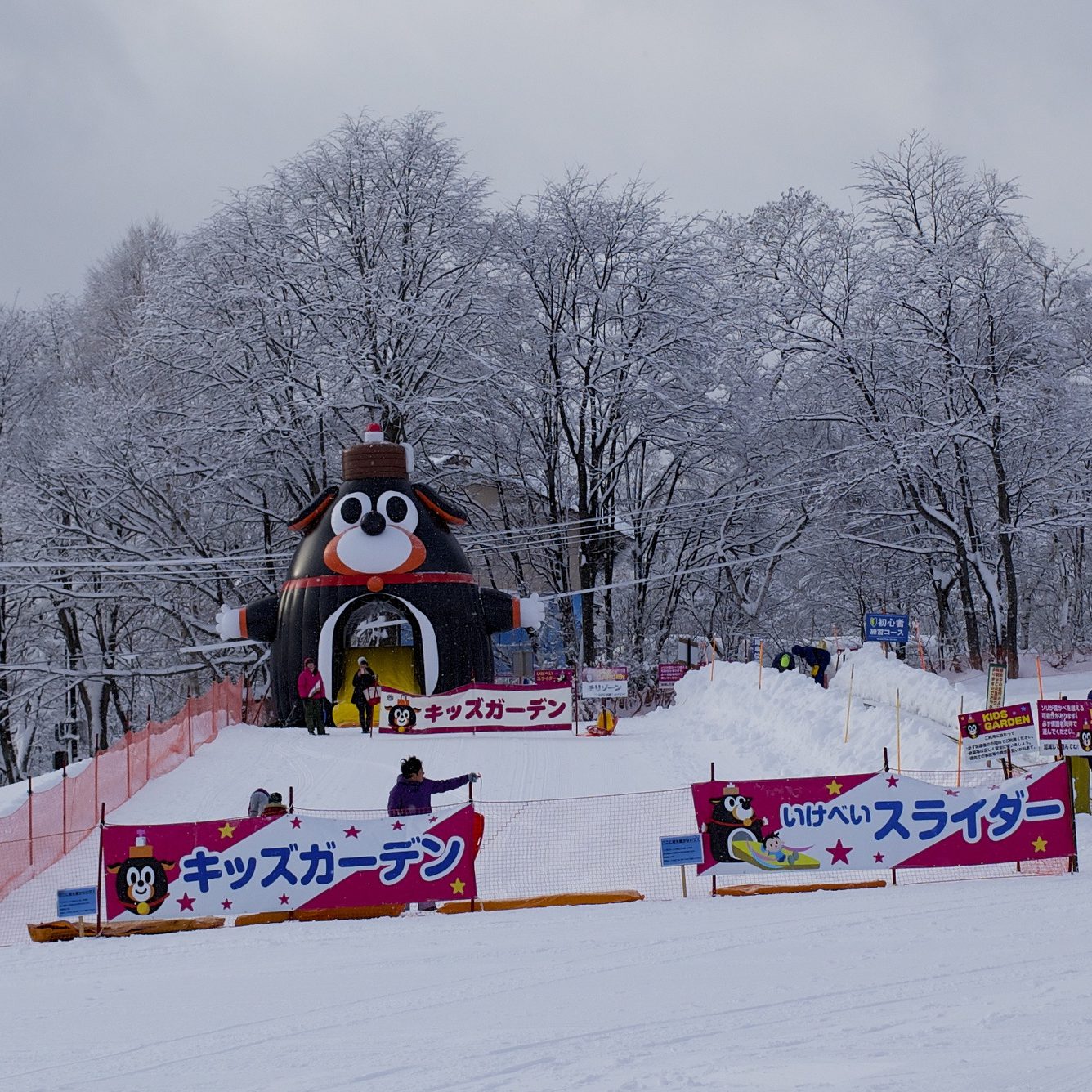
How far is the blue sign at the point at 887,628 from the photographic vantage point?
23.7 metres

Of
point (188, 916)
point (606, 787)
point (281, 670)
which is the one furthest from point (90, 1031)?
point (281, 670)

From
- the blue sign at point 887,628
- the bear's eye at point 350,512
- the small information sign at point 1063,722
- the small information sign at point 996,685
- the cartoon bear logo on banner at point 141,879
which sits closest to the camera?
the cartoon bear logo on banner at point 141,879

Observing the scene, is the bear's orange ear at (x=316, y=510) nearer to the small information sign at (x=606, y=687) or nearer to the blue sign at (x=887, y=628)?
the small information sign at (x=606, y=687)

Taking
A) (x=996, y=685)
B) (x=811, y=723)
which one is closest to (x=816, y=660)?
(x=811, y=723)

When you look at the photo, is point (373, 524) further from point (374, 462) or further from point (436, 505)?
point (436, 505)

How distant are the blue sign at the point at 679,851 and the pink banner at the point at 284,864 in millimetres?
1697

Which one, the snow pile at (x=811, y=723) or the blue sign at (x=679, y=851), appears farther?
the snow pile at (x=811, y=723)

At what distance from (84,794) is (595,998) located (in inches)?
410

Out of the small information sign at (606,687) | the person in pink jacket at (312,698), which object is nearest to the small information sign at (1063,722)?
the person in pink jacket at (312,698)

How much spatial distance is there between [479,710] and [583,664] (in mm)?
11011

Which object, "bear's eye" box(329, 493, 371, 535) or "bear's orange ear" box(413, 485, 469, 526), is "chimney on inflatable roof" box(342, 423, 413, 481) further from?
"bear's eye" box(329, 493, 371, 535)

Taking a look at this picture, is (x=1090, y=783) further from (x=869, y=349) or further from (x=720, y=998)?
(x=869, y=349)

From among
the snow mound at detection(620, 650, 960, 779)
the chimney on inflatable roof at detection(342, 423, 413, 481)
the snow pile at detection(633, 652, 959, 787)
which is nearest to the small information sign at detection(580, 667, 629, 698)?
the snow pile at detection(633, 652, 959, 787)

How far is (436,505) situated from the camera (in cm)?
2572
